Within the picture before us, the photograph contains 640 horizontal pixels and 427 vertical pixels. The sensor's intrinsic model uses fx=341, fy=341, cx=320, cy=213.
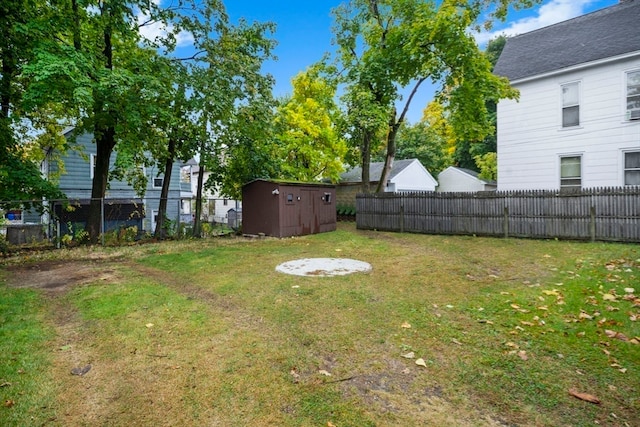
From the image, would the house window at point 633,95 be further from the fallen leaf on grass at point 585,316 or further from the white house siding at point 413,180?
the white house siding at point 413,180

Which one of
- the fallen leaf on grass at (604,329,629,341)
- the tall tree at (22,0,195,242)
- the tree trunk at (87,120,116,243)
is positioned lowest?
the fallen leaf on grass at (604,329,629,341)

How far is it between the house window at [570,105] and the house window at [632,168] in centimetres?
187

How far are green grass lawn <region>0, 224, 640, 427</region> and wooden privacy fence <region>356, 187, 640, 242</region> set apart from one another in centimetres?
308

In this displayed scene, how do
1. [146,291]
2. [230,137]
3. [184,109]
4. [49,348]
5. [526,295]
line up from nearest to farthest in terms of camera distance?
1. [49,348]
2. [526,295]
3. [146,291]
4. [184,109]
5. [230,137]

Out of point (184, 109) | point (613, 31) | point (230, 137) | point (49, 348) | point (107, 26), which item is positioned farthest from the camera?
point (230, 137)

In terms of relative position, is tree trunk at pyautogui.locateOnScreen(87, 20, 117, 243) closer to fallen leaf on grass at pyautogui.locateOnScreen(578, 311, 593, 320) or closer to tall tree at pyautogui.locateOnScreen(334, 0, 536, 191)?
tall tree at pyautogui.locateOnScreen(334, 0, 536, 191)

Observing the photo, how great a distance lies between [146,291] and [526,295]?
5.96 meters

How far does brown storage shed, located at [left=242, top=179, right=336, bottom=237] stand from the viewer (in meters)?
12.2

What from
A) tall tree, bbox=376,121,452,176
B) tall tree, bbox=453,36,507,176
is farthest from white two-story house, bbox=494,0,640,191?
tall tree, bbox=376,121,452,176

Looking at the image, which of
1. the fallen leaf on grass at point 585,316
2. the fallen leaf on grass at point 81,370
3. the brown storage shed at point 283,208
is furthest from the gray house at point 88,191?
the fallen leaf on grass at point 585,316

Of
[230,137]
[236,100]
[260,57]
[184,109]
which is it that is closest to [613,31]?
[260,57]

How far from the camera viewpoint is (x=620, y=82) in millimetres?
11219

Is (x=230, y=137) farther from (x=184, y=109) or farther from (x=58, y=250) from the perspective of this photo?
(x=58, y=250)

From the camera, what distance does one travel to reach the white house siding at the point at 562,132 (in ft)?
37.0
